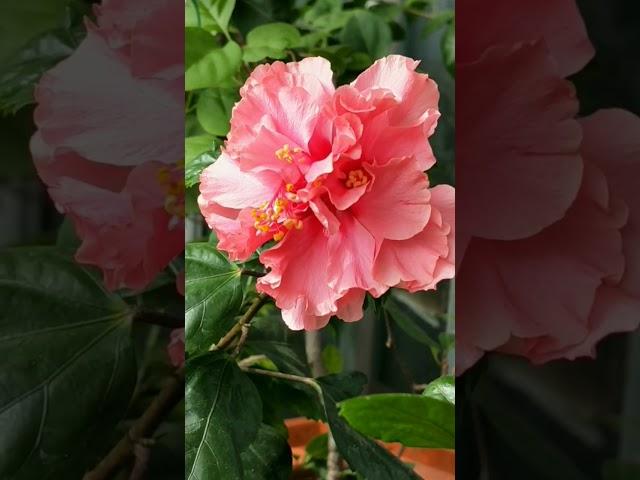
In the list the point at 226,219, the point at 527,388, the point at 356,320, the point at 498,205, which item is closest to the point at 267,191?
the point at 226,219

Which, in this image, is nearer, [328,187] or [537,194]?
[328,187]

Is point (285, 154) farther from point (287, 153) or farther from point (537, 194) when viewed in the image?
point (537, 194)

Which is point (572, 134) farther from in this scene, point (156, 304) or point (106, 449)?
point (106, 449)

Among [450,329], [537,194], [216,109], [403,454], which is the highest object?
[216,109]

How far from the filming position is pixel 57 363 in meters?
0.75

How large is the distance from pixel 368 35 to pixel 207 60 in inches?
6.6

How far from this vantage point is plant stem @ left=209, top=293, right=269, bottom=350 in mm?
791

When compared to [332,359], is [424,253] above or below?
above

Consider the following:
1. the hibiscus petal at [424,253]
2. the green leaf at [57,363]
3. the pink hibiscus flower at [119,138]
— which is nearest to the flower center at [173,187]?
the pink hibiscus flower at [119,138]

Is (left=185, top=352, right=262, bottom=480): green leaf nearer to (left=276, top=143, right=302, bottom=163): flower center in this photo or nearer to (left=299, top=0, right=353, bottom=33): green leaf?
(left=276, top=143, right=302, bottom=163): flower center

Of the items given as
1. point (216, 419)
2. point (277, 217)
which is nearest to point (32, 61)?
point (277, 217)

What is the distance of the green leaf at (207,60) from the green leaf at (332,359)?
0.97 feet

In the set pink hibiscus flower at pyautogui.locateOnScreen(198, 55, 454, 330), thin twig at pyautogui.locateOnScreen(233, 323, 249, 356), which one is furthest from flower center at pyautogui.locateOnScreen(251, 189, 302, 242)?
thin twig at pyautogui.locateOnScreen(233, 323, 249, 356)

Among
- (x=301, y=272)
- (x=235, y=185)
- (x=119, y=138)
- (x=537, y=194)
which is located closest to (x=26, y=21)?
(x=119, y=138)
